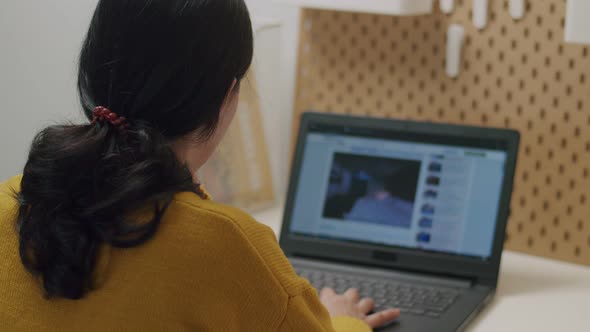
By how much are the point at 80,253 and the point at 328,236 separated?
661 mm

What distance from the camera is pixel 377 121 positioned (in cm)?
135

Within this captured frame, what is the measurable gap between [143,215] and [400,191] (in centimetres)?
66

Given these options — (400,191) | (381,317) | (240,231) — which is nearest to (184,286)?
(240,231)

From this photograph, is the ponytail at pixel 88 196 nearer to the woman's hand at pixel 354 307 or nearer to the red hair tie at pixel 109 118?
the red hair tie at pixel 109 118

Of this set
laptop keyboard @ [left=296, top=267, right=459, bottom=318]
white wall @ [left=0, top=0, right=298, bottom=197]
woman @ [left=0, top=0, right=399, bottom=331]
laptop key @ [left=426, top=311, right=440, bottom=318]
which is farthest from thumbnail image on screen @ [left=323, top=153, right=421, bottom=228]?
woman @ [left=0, top=0, right=399, bottom=331]

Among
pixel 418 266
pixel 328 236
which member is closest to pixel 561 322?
pixel 418 266

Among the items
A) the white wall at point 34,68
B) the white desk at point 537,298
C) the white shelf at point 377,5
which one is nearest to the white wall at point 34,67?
the white wall at point 34,68

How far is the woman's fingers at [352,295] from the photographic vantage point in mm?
1159

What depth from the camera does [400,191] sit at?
1.33 m

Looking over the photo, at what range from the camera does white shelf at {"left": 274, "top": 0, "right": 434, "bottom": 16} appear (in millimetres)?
1323

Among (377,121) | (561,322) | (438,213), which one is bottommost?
→ (561,322)

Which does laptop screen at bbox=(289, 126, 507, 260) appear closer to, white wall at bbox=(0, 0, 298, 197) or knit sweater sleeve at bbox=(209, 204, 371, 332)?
white wall at bbox=(0, 0, 298, 197)

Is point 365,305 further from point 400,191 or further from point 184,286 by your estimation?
point 184,286

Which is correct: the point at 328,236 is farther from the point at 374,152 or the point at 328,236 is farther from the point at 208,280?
the point at 208,280
